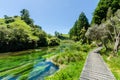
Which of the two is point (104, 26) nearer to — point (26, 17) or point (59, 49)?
point (59, 49)

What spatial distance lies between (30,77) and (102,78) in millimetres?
7719

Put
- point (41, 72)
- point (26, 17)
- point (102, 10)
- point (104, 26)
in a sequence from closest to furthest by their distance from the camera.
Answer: point (41, 72), point (104, 26), point (102, 10), point (26, 17)

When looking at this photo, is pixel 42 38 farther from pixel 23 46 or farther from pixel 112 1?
pixel 112 1

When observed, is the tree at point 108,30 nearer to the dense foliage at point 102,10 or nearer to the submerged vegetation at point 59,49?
the submerged vegetation at point 59,49

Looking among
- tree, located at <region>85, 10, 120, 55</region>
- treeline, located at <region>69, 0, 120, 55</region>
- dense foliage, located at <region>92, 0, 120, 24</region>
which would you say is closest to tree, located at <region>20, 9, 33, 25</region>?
treeline, located at <region>69, 0, 120, 55</region>

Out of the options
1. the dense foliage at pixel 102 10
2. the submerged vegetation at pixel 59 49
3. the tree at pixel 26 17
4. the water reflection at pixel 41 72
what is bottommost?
the water reflection at pixel 41 72

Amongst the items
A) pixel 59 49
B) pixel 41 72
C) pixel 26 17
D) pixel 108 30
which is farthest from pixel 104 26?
pixel 26 17

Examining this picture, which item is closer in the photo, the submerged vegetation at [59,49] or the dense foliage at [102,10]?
the submerged vegetation at [59,49]

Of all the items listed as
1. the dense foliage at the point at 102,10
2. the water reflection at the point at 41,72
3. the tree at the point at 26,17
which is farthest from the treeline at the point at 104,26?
the tree at the point at 26,17

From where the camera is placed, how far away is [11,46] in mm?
55000

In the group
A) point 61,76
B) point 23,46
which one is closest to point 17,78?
point 61,76

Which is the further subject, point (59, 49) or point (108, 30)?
point (59, 49)

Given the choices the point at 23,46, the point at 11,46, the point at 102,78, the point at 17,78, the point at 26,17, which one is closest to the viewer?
the point at 102,78

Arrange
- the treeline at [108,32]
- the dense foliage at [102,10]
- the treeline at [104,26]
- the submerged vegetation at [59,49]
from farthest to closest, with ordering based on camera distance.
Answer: the dense foliage at [102,10]
the treeline at [104,26]
the treeline at [108,32]
the submerged vegetation at [59,49]
